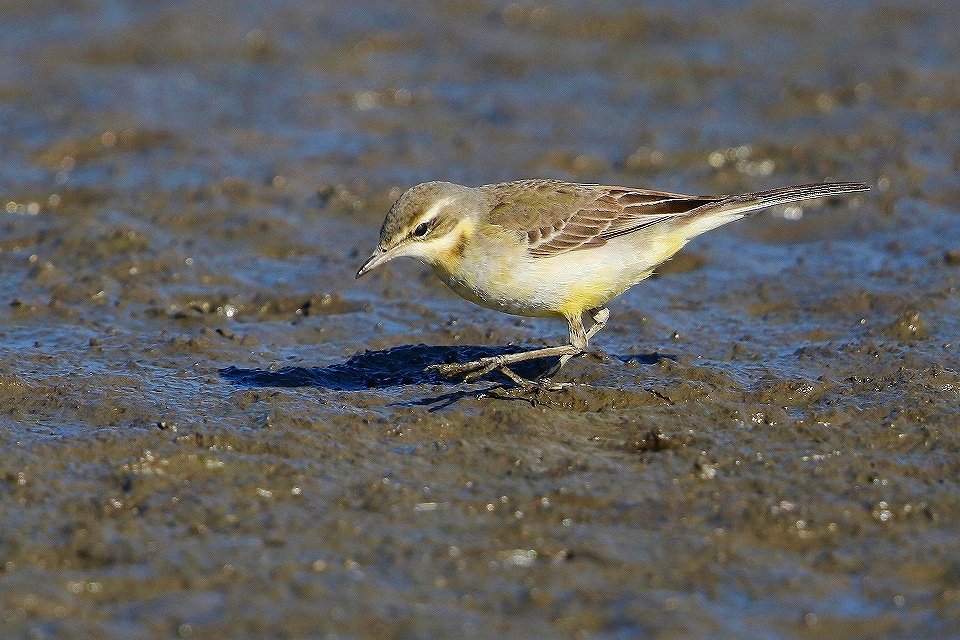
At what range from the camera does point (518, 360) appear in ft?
32.4

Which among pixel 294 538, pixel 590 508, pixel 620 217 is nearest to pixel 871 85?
pixel 620 217

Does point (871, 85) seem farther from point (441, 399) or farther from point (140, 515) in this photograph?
point (140, 515)

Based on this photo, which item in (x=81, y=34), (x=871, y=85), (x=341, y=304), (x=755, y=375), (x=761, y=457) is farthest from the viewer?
(x=81, y=34)

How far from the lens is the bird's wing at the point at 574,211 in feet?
33.0

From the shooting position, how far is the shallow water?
7.18m

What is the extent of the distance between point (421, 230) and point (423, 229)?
18 mm

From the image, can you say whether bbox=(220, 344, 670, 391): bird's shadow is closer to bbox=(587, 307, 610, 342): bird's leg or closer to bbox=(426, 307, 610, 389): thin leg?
bbox=(426, 307, 610, 389): thin leg

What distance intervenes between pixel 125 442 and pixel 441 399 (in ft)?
7.82

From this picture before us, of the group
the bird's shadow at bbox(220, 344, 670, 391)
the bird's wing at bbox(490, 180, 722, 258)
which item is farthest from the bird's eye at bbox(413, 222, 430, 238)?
the bird's shadow at bbox(220, 344, 670, 391)

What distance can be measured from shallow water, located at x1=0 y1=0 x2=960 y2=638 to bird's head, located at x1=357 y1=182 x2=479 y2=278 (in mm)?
1084

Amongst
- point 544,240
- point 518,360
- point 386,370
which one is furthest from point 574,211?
point 386,370

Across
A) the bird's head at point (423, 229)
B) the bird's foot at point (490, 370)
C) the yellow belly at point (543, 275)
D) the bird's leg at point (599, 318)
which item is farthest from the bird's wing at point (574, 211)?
the bird's foot at point (490, 370)

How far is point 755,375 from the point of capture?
10.2 meters

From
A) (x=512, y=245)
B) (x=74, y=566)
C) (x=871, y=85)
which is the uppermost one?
(x=871, y=85)
